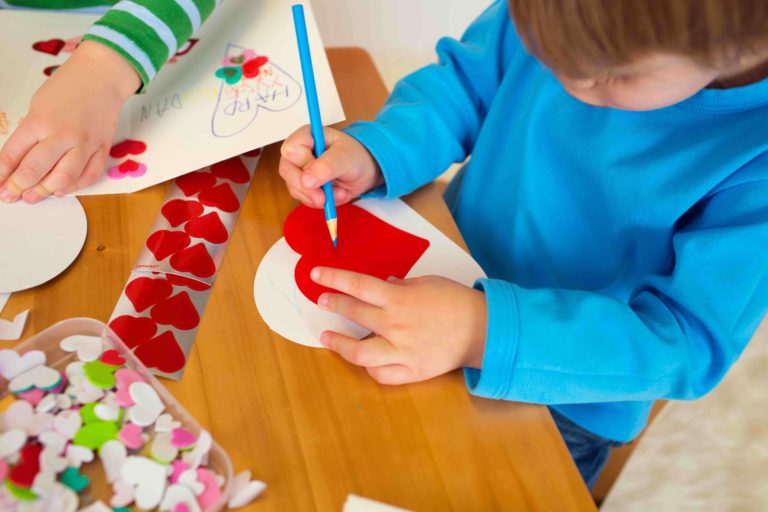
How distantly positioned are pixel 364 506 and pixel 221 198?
29cm

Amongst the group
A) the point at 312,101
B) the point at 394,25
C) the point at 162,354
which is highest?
the point at 312,101

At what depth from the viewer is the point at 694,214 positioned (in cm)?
55

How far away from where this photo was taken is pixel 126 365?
0.42 metres

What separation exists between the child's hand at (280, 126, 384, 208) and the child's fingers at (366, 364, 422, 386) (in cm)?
16

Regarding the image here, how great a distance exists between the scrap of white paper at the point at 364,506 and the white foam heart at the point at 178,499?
85 mm

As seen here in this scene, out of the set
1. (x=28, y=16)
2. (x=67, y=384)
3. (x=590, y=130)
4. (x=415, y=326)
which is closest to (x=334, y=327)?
(x=415, y=326)

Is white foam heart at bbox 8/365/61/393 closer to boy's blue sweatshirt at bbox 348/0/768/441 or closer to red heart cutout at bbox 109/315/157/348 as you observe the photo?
red heart cutout at bbox 109/315/157/348

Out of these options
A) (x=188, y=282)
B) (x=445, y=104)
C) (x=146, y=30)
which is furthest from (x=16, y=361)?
(x=445, y=104)

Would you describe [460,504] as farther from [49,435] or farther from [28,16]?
[28,16]

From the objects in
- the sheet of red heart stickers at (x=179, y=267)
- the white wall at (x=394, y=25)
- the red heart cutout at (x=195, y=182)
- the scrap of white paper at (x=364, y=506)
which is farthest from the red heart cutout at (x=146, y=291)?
the white wall at (x=394, y=25)

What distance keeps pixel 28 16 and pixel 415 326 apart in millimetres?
556

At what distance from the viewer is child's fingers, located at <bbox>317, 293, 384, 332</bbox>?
48 cm

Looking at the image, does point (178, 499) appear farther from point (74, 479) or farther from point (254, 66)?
point (254, 66)

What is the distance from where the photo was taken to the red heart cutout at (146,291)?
48 centimetres
